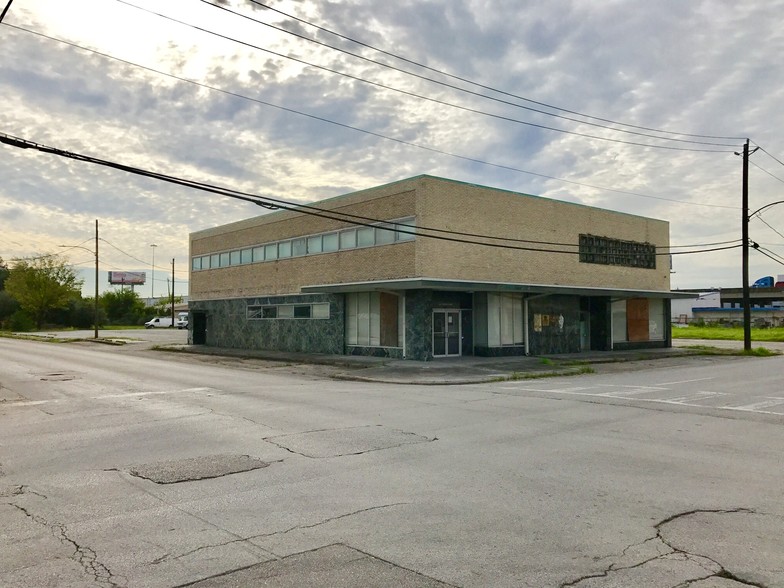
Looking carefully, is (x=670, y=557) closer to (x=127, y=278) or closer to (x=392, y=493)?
(x=392, y=493)

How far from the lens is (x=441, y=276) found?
25547 mm

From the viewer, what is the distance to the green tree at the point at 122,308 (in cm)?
9738

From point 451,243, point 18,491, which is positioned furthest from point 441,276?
point 18,491

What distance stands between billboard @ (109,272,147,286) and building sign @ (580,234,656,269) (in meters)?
130

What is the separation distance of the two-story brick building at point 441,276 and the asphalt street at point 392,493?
11802 millimetres

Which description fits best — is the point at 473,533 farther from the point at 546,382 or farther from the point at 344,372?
the point at 344,372

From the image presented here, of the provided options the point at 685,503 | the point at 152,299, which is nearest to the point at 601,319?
the point at 685,503

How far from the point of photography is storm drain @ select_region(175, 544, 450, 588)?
4324mm

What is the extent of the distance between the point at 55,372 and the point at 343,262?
12.7 meters

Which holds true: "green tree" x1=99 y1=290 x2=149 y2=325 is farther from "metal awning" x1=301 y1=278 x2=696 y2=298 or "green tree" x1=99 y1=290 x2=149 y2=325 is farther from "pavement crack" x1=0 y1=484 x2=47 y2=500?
"pavement crack" x1=0 y1=484 x2=47 y2=500

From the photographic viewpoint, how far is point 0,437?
10.3 meters

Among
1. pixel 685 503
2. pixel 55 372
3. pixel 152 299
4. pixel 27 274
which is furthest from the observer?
pixel 152 299

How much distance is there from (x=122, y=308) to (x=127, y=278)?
5014 centimetres

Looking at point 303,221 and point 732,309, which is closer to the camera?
point 303,221
